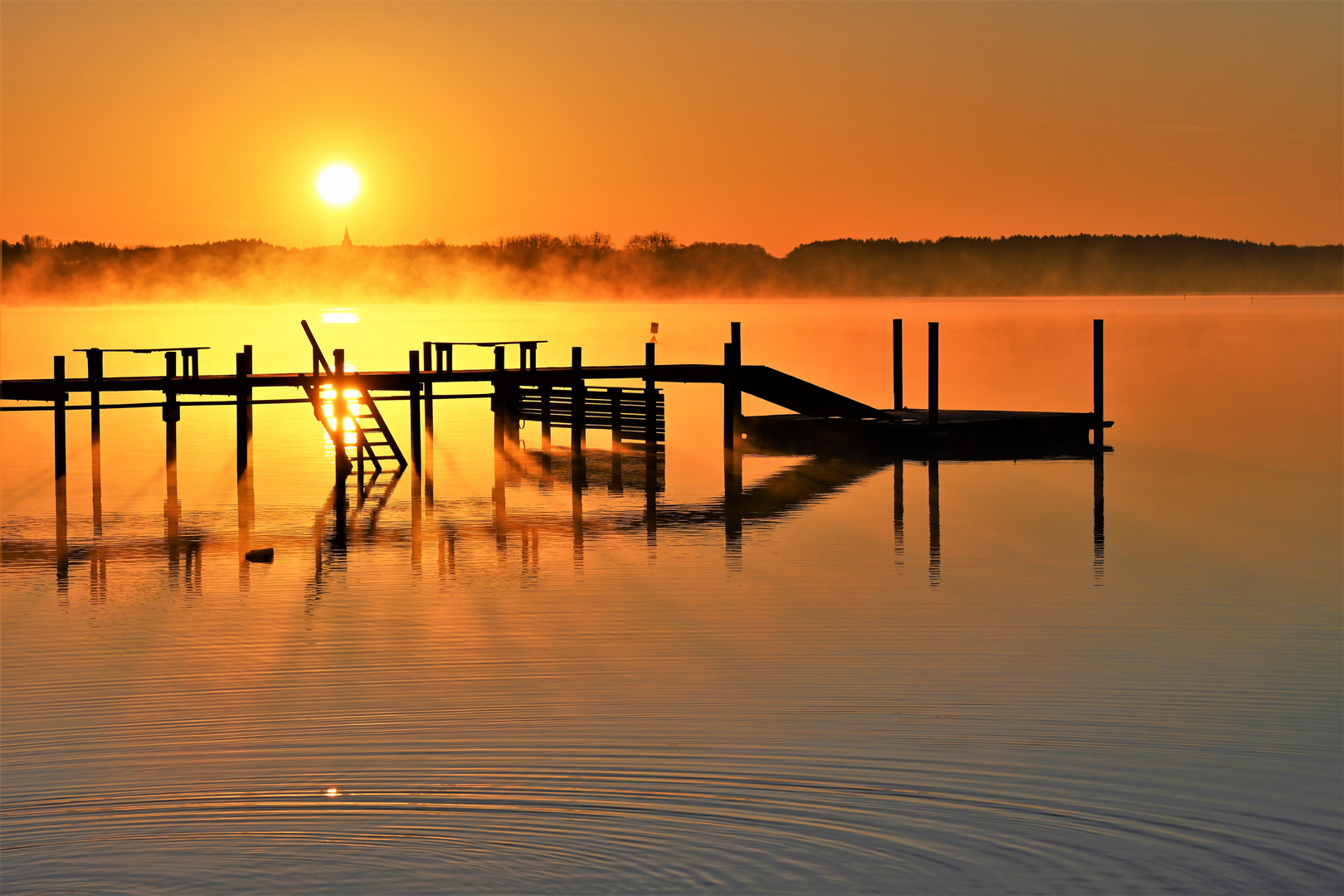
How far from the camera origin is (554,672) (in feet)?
43.8

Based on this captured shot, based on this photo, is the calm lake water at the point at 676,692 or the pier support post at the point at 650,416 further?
the pier support post at the point at 650,416

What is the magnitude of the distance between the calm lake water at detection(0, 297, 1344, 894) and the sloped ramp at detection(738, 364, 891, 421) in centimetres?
690

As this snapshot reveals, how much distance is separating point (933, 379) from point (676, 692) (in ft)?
78.3

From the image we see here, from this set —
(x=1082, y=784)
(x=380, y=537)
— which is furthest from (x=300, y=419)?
(x=1082, y=784)

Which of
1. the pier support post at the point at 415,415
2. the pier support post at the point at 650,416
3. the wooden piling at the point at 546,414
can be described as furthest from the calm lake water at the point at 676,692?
the wooden piling at the point at 546,414

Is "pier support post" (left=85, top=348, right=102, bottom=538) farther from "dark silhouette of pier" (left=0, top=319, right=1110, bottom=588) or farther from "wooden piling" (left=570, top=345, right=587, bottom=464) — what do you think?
"wooden piling" (left=570, top=345, right=587, bottom=464)

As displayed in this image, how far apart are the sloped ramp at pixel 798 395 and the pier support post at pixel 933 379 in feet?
4.06

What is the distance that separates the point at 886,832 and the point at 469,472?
23.8 m

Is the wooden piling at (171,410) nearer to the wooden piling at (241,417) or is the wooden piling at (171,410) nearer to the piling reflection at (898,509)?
the wooden piling at (241,417)

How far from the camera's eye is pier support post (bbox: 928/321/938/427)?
35.3 meters

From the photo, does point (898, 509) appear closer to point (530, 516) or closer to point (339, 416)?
point (530, 516)

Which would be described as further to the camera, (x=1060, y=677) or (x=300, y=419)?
(x=300, y=419)

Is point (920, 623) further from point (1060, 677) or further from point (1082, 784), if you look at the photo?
point (1082, 784)

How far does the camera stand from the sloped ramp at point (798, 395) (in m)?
35.7
